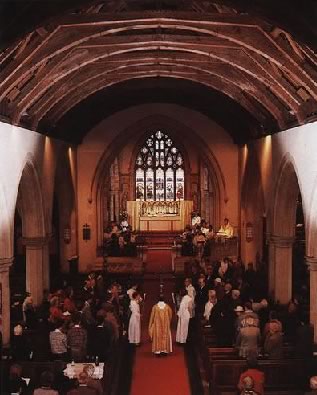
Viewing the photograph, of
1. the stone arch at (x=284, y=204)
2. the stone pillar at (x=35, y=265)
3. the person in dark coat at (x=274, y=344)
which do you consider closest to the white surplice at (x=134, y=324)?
the person in dark coat at (x=274, y=344)

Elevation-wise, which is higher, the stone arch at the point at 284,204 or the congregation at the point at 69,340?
the stone arch at the point at 284,204

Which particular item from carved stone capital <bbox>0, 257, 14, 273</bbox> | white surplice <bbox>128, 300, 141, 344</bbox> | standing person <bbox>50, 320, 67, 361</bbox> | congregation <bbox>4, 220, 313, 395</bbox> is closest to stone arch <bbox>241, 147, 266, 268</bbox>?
congregation <bbox>4, 220, 313, 395</bbox>

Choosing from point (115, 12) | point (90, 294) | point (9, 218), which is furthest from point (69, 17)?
point (90, 294)

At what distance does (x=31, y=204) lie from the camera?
61.5 feet

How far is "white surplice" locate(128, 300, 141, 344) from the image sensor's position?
15867 millimetres

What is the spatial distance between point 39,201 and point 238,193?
1035 cm

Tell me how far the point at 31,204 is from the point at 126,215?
12.2 meters

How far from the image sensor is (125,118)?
87.3ft

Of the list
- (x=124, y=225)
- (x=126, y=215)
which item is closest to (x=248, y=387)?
(x=124, y=225)

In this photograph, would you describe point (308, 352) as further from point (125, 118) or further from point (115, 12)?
point (125, 118)

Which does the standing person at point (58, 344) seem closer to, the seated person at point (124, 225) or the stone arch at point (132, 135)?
the stone arch at point (132, 135)

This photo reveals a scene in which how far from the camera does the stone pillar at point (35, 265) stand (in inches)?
752

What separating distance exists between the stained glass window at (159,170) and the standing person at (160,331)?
17076mm

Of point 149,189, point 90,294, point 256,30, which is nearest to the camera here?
point 256,30
